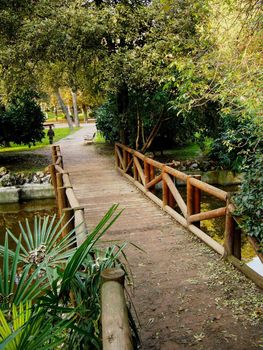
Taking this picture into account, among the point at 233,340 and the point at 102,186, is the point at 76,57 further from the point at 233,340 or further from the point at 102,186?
the point at 233,340

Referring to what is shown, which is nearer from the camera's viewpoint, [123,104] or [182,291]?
[182,291]

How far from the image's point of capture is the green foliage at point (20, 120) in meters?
16.7

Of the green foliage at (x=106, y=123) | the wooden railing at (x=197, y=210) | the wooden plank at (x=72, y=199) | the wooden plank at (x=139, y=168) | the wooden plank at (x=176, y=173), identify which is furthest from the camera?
the green foliage at (x=106, y=123)

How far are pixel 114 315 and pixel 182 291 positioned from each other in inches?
104

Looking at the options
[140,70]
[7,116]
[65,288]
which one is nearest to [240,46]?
[140,70]

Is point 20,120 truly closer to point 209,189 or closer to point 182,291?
point 209,189

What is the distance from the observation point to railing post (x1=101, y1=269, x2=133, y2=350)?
1662 mm

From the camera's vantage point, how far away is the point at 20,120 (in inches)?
667

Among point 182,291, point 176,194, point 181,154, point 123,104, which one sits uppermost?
point 123,104

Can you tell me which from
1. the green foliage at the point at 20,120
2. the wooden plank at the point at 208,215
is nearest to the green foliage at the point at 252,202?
the wooden plank at the point at 208,215

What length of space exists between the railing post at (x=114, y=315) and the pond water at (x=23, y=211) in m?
8.64

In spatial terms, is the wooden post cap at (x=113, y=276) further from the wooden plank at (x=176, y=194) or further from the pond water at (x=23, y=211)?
the pond water at (x=23, y=211)

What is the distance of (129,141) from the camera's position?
1483 cm

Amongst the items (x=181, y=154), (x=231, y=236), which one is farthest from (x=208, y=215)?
(x=181, y=154)
